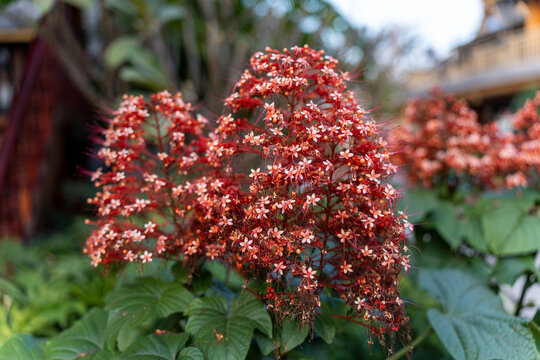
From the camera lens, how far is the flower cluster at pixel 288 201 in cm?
103

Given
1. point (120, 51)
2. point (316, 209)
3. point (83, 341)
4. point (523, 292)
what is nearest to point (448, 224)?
point (523, 292)

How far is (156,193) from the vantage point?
1328mm

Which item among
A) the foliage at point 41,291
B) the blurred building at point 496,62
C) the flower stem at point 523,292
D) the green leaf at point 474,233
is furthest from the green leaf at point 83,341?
the blurred building at point 496,62

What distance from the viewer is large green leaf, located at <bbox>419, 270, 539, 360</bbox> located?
134cm

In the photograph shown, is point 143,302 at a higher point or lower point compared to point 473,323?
lower

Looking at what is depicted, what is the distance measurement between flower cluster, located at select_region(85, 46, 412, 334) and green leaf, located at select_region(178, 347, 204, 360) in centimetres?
24

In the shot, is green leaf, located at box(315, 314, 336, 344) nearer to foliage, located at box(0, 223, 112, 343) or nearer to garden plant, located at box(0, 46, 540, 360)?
garden plant, located at box(0, 46, 540, 360)

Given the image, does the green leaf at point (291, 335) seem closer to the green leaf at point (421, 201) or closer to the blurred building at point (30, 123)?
the green leaf at point (421, 201)

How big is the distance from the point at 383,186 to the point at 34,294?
230cm

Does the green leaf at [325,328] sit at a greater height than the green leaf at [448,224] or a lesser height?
lesser

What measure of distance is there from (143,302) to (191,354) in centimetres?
26

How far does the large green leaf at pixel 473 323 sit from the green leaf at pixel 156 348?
837mm

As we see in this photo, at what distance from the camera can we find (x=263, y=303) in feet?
3.93

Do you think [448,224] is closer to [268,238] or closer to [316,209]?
[316,209]
